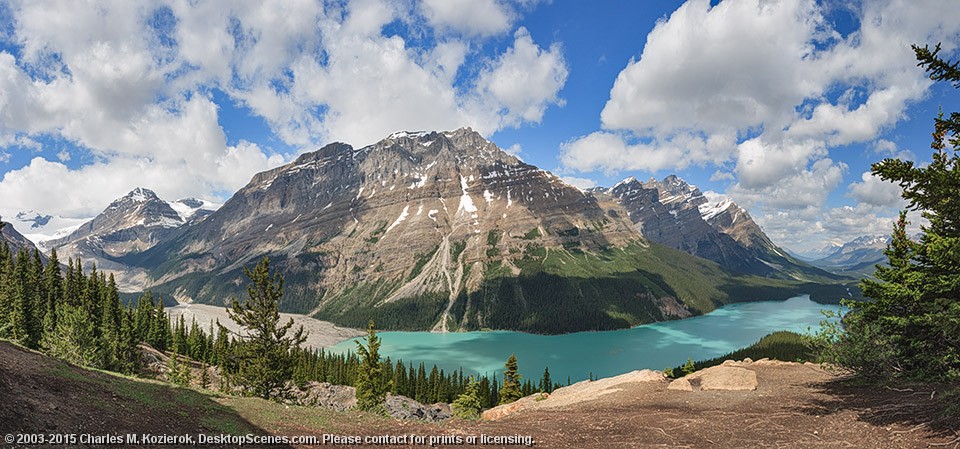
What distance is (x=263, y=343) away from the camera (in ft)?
128

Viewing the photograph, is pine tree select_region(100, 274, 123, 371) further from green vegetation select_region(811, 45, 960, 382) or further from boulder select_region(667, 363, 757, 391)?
green vegetation select_region(811, 45, 960, 382)

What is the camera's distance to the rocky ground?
16.6 m

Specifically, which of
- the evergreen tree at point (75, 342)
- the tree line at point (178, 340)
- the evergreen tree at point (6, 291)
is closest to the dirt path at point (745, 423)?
the tree line at point (178, 340)

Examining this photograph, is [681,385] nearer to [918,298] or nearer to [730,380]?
[730,380]

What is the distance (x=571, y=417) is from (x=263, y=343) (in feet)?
92.7

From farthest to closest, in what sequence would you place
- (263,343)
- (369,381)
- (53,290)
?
(53,290), (369,381), (263,343)

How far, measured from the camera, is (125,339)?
70.2m

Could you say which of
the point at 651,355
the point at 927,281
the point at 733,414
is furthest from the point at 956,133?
the point at 651,355

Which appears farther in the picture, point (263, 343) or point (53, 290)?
point (53, 290)

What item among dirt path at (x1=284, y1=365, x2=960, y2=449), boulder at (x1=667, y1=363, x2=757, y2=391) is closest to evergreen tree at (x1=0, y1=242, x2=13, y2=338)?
dirt path at (x1=284, y1=365, x2=960, y2=449)

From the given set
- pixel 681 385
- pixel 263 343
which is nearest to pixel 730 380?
pixel 681 385

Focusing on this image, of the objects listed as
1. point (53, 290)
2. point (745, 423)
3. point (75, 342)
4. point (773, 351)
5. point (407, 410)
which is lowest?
point (773, 351)

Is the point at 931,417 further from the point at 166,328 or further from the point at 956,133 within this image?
the point at 166,328

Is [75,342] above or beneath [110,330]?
above
